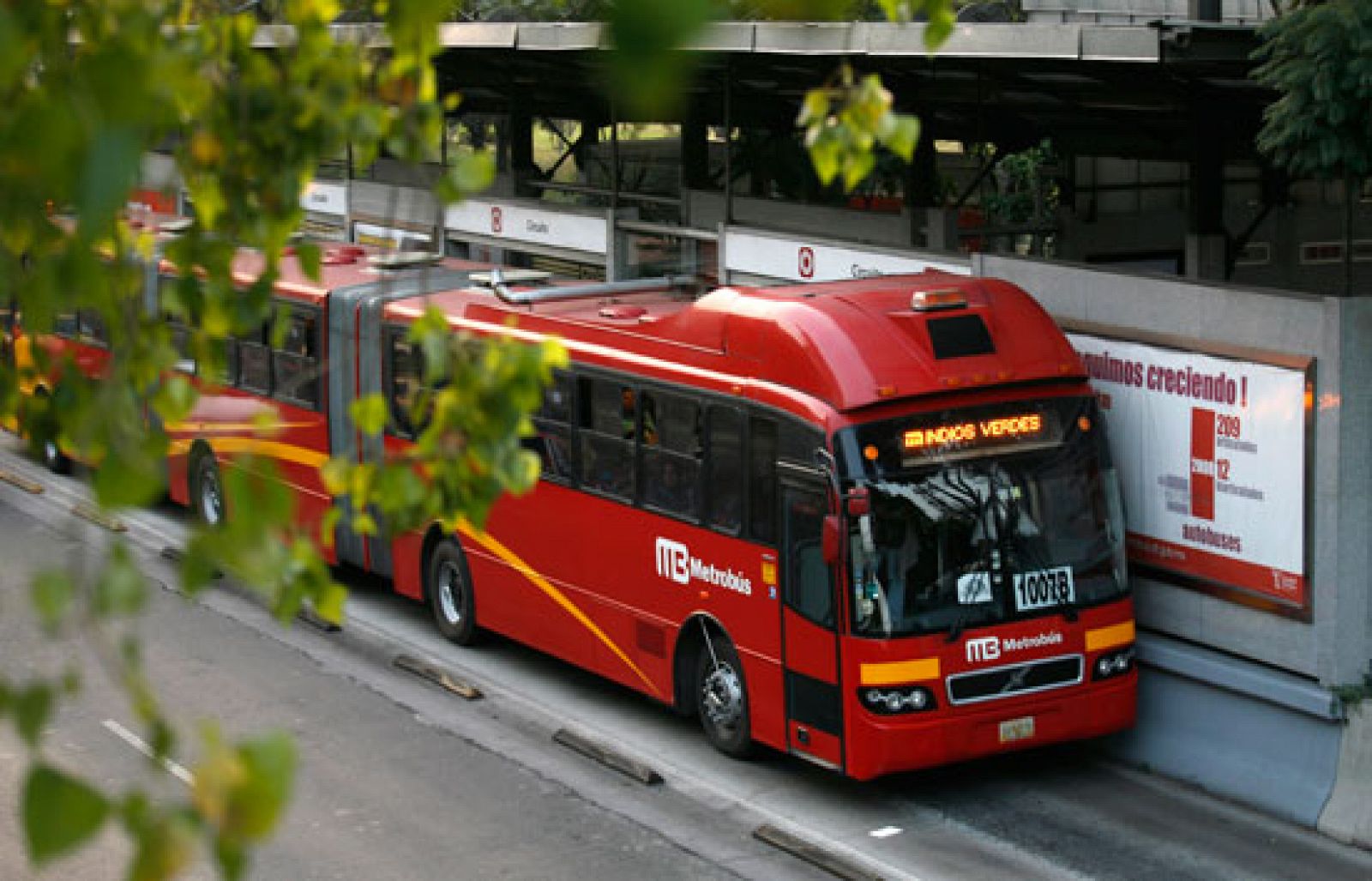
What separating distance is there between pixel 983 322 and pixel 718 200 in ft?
30.4

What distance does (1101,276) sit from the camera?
14.6 metres

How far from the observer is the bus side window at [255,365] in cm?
2041

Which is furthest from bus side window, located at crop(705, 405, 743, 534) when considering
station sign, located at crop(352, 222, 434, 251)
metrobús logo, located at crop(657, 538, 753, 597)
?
station sign, located at crop(352, 222, 434, 251)

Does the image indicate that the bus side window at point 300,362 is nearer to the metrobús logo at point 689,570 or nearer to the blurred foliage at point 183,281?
the metrobús logo at point 689,570

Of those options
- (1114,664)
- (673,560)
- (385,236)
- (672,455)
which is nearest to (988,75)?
(672,455)

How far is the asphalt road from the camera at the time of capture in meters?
12.6

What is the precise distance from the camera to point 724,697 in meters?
14.5

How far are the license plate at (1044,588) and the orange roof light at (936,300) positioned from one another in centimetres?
166

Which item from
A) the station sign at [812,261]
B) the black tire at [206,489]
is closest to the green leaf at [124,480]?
the station sign at [812,261]

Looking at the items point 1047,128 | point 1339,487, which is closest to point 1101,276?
point 1339,487

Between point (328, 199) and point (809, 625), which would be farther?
point (328, 199)

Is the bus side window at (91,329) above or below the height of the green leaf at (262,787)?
below

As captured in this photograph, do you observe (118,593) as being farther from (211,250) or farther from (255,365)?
(255,365)

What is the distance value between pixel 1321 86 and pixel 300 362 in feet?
33.5
